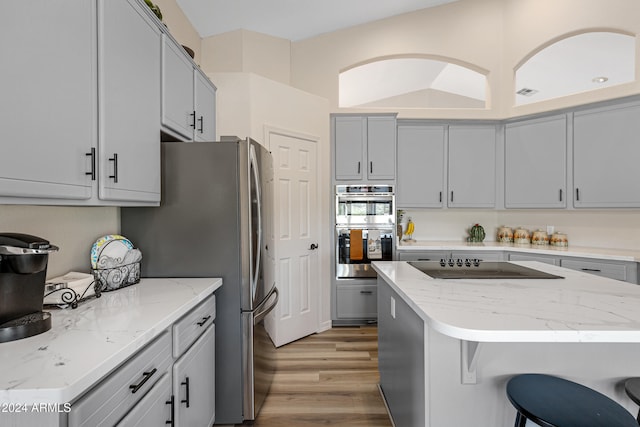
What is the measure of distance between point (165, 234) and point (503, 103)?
4095mm

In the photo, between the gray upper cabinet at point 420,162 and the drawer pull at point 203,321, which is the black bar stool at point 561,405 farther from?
the gray upper cabinet at point 420,162

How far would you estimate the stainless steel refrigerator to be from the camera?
78.4 inches

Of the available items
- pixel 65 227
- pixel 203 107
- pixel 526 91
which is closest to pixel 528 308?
pixel 65 227

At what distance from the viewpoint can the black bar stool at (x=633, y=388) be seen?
1.18m

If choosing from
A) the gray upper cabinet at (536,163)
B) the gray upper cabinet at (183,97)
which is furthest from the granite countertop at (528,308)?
the gray upper cabinet at (536,163)

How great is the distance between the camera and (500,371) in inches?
56.1

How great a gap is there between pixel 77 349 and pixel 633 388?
188 cm

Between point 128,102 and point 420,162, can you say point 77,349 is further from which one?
point 420,162

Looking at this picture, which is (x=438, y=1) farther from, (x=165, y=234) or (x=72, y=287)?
(x=72, y=287)

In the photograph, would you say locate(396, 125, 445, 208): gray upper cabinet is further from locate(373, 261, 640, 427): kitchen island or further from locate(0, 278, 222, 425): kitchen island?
locate(0, 278, 222, 425): kitchen island

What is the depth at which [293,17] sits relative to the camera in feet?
12.0

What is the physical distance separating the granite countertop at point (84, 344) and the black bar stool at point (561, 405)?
4.33 ft

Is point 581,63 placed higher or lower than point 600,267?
higher

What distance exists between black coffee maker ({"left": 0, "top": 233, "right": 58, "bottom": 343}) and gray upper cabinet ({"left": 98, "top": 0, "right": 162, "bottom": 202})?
32 centimetres
